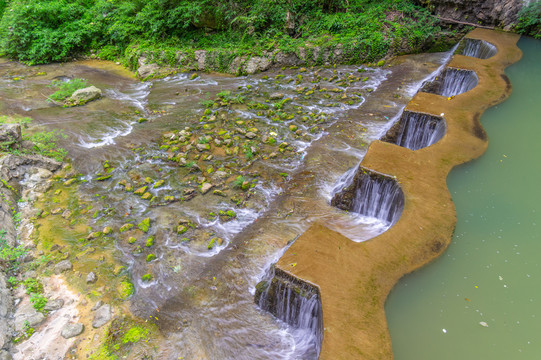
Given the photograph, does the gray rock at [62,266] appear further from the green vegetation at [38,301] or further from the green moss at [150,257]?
the green moss at [150,257]

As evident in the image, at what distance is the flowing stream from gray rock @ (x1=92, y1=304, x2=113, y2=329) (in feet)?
0.97

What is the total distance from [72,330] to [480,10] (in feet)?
47.3

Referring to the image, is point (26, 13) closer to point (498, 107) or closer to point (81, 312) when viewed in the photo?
point (81, 312)

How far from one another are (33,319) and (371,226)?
4862 millimetres

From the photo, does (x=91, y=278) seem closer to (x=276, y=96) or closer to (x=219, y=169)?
(x=219, y=169)

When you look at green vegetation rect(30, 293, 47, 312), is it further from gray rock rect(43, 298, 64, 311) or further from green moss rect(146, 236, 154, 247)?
green moss rect(146, 236, 154, 247)


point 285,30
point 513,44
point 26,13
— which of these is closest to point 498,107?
point 513,44

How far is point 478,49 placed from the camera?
31.1 ft

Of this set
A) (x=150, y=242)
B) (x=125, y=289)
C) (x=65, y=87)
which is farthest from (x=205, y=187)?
(x=65, y=87)

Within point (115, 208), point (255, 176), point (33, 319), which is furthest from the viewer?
point (255, 176)

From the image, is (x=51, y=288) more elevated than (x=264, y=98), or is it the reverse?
(x=264, y=98)

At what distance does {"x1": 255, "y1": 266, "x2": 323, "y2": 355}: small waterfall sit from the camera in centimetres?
334

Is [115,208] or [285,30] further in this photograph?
[285,30]

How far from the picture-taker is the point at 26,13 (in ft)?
39.0
